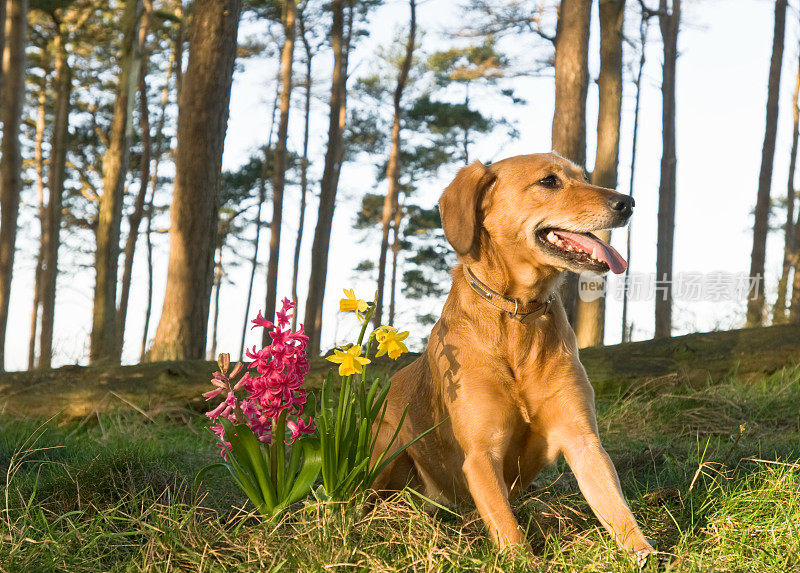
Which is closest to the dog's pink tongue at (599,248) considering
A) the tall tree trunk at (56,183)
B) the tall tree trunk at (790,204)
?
the tall tree trunk at (790,204)

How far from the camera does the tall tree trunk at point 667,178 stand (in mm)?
17375

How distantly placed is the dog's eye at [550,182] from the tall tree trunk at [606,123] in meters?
7.59

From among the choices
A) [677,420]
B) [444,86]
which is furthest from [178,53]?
[677,420]

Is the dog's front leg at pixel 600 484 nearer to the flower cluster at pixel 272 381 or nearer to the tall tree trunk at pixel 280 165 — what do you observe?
the flower cluster at pixel 272 381

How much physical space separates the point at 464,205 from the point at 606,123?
31.2 feet

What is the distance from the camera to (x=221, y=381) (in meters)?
3.39

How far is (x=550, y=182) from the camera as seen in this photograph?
3.52 meters

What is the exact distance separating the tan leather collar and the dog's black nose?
0.53 meters

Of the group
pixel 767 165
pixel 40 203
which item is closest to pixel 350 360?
pixel 767 165

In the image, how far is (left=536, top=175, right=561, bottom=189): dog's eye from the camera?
3510 mm

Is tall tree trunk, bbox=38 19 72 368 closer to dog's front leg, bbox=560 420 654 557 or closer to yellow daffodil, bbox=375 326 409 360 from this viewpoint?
yellow daffodil, bbox=375 326 409 360

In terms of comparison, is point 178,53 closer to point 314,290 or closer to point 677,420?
point 314,290

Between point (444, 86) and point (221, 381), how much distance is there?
77.9ft

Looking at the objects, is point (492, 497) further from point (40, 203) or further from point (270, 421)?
point (40, 203)
